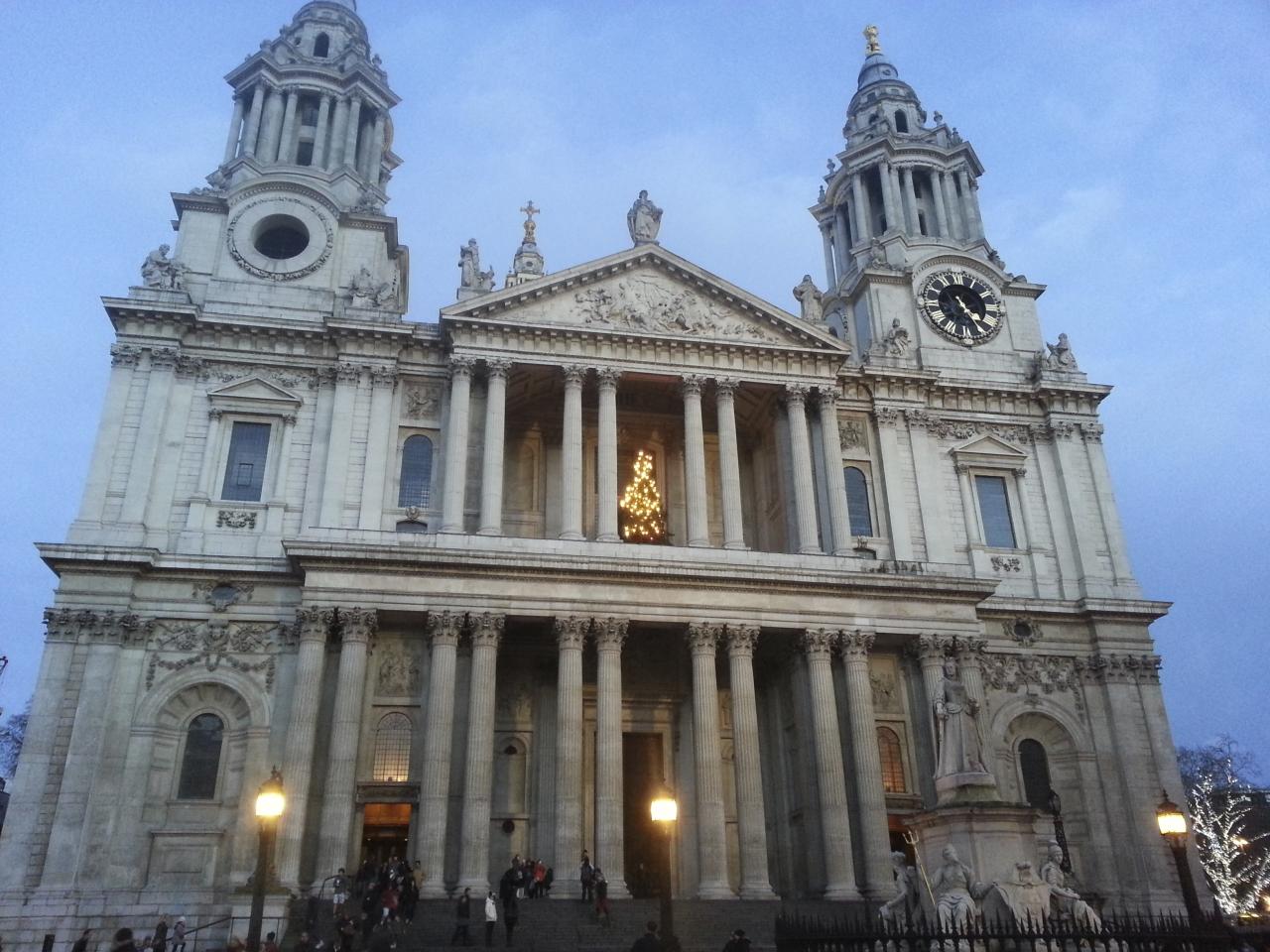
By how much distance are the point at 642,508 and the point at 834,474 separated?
7.12 metres

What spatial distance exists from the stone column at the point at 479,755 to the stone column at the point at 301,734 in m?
4.14

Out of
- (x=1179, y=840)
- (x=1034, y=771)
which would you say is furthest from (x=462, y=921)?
(x=1034, y=771)

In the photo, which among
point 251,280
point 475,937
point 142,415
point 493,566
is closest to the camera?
point 475,937

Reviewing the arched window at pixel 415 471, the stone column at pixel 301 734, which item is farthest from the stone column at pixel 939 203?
the stone column at pixel 301 734

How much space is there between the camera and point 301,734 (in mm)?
27938

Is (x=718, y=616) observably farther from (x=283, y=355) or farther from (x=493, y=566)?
(x=283, y=355)

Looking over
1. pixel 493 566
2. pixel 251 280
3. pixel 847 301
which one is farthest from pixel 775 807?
pixel 251 280

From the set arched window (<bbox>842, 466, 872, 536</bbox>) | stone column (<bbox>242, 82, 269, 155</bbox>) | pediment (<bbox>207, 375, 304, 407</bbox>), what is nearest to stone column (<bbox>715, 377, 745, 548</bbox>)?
arched window (<bbox>842, 466, 872, 536</bbox>)

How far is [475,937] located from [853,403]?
75.4 ft

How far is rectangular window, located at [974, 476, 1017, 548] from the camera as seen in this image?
3778 cm

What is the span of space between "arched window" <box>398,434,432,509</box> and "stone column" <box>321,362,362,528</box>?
1.86m

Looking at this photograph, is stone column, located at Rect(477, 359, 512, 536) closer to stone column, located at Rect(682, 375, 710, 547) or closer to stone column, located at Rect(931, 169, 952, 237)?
stone column, located at Rect(682, 375, 710, 547)

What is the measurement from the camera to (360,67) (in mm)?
44156

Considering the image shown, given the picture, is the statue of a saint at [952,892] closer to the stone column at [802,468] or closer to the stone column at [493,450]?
the stone column at [802,468]
